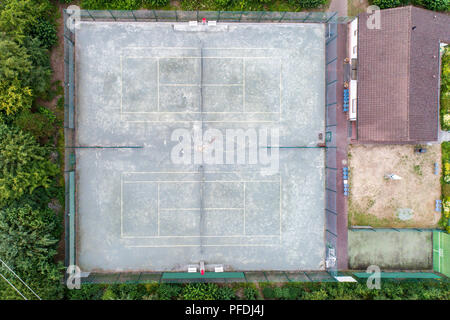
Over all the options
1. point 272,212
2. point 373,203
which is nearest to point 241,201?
point 272,212

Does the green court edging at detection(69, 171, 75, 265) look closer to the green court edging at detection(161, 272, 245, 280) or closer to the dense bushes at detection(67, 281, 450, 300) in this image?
the dense bushes at detection(67, 281, 450, 300)

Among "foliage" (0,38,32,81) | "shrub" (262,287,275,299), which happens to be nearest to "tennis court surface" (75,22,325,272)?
"shrub" (262,287,275,299)

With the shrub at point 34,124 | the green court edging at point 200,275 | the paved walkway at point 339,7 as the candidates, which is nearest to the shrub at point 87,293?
the green court edging at point 200,275

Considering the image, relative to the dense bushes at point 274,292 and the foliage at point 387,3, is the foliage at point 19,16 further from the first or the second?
the foliage at point 387,3

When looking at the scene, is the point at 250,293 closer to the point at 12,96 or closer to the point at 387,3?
the point at 12,96

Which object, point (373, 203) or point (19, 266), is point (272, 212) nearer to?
point (373, 203)

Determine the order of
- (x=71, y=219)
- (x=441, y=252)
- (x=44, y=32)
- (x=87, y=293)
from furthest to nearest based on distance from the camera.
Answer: (x=441, y=252) < (x=71, y=219) < (x=87, y=293) < (x=44, y=32)

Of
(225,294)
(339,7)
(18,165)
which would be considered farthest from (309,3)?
(18,165)
